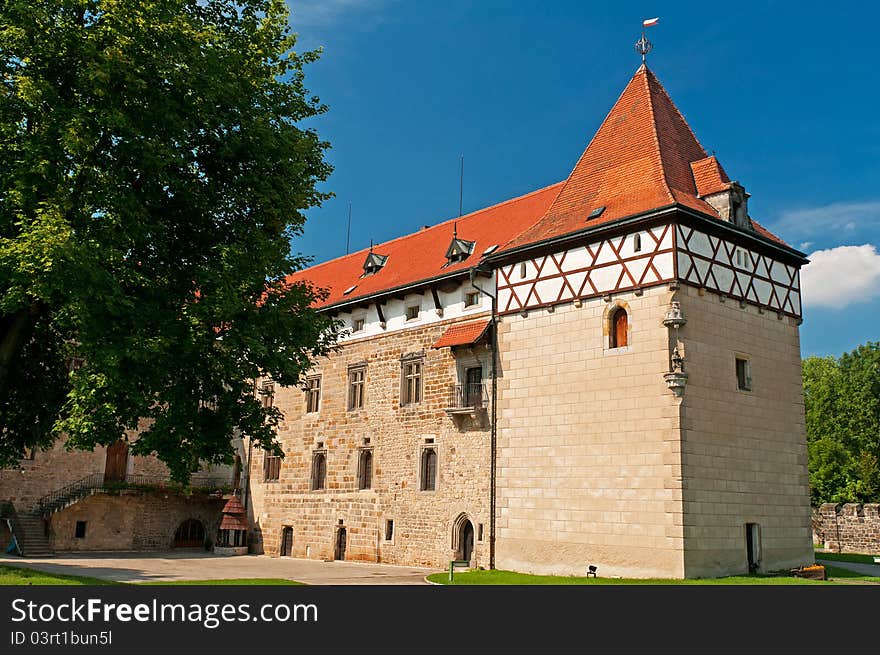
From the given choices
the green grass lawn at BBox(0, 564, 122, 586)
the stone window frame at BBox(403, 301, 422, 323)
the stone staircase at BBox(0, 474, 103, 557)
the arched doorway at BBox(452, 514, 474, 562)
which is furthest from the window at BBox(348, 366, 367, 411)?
the green grass lawn at BBox(0, 564, 122, 586)

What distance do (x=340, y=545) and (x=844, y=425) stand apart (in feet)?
111

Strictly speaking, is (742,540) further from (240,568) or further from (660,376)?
(240,568)

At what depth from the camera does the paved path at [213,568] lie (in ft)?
66.6

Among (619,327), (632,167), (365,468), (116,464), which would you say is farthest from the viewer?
(116,464)

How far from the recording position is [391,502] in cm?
Answer: 2545

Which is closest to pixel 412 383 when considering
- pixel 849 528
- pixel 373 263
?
pixel 373 263

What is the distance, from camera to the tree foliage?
1660 inches

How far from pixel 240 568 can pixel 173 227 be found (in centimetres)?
1304

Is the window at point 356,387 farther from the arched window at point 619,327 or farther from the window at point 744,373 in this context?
the window at point 744,373

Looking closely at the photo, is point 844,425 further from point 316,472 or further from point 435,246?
point 316,472

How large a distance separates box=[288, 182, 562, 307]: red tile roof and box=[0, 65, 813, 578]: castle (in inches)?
5.5

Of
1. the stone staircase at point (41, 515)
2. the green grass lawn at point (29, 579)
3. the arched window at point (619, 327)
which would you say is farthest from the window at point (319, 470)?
the arched window at point (619, 327)

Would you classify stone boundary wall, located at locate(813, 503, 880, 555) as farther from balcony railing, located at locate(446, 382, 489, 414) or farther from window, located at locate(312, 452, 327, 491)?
window, located at locate(312, 452, 327, 491)

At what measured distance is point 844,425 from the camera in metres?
48.0
